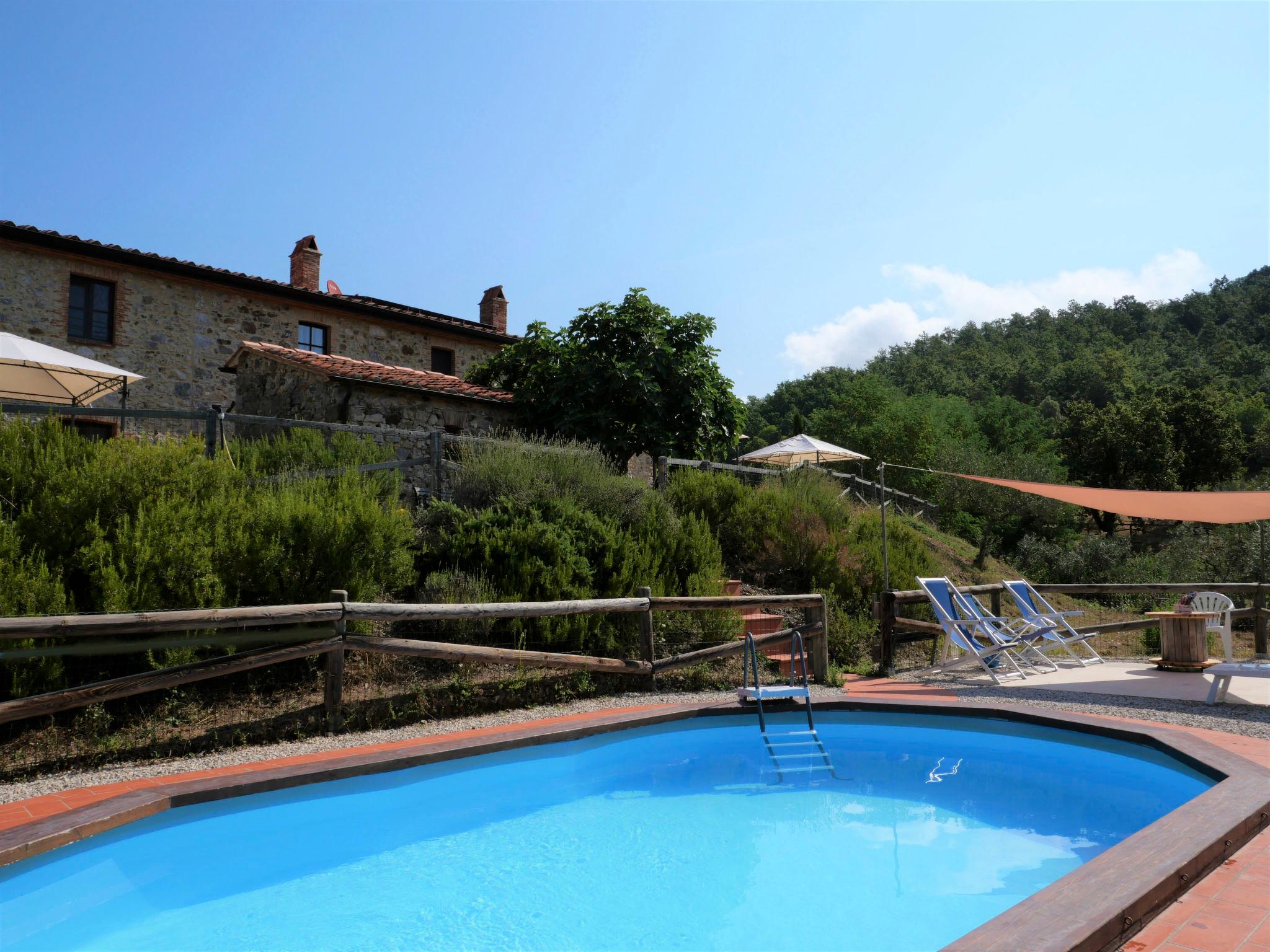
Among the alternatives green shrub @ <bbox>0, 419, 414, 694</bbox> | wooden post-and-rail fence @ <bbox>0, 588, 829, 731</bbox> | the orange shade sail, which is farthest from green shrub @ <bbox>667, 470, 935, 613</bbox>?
green shrub @ <bbox>0, 419, 414, 694</bbox>

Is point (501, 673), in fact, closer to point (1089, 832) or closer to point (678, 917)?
point (678, 917)

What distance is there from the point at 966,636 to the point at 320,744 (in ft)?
19.2

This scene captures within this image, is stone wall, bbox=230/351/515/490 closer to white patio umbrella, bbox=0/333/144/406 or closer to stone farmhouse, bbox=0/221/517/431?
stone farmhouse, bbox=0/221/517/431

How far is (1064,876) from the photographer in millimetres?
2939

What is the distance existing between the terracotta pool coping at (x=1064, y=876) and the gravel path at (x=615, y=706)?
20 cm

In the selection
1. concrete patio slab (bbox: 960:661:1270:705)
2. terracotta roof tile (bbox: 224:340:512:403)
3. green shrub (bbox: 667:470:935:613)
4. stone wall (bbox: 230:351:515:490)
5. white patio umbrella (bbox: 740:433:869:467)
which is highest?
terracotta roof tile (bbox: 224:340:512:403)

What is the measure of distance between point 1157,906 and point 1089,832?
5.98 feet

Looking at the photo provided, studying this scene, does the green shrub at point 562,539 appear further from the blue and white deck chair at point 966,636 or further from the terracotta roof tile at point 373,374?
the terracotta roof tile at point 373,374

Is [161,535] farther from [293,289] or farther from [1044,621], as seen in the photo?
[293,289]

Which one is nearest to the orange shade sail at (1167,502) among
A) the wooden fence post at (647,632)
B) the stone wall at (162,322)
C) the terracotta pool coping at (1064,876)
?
the terracotta pool coping at (1064,876)

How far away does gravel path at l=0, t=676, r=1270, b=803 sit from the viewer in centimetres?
454

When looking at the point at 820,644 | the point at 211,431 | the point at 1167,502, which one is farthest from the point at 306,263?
the point at 1167,502

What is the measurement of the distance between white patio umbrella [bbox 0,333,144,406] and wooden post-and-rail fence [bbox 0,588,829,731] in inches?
200

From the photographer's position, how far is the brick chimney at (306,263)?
18.4 metres
